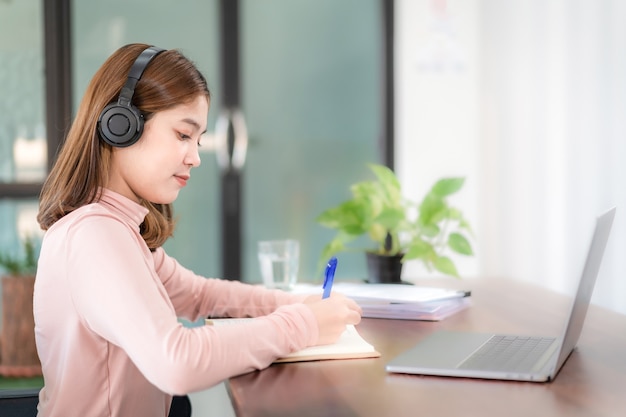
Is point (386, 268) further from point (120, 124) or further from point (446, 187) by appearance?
point (120, 124)

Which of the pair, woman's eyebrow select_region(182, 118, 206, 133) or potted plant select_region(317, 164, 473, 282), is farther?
potted plant select_region(317, 164, 473, 282)

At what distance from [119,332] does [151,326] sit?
0.14 feet

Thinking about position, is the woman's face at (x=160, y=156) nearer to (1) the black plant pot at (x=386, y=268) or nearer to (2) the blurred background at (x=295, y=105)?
(1) the black plant pot at (x=386, y=268)

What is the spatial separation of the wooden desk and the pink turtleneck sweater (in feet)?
0.15

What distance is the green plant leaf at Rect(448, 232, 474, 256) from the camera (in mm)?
1620

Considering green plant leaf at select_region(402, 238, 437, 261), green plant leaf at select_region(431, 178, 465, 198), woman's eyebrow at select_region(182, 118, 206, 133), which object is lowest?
green plant leaf at select_region(402, 238, 437, 261)

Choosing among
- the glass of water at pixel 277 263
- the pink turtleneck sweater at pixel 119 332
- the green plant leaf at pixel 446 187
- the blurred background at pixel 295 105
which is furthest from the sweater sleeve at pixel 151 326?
the blurred background at pixel 295 105

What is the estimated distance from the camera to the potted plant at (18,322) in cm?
294

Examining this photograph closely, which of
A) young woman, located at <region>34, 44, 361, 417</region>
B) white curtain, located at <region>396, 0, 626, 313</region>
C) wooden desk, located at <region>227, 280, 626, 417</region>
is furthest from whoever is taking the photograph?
white curtain, located at <region>396, 0, 626, 313</region>

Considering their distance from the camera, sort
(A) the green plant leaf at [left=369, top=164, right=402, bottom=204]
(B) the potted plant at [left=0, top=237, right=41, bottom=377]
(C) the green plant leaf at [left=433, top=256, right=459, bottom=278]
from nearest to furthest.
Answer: (C) the green plant leaf at [left=433, top=256, right=459, bottom=278]
(A) the green plant leaf at [left=369, top=164, right=402, bottom=204]
(B) the potted plant at [left=0, top=237, right=41, bottom=377]

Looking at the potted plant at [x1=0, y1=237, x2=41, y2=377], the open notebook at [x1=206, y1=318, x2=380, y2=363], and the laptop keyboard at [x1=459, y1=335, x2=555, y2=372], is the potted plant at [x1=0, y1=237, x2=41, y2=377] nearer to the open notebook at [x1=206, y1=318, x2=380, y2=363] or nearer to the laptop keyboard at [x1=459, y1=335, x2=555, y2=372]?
the open notebook at [x1=206, y1=318, x2=380, y2=363]

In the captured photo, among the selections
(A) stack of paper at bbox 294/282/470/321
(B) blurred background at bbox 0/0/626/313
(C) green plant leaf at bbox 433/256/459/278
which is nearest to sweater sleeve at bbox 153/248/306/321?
(A) stack of paper at bbox 294/282/470/321

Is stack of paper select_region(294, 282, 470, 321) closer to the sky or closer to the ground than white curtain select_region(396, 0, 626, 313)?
closer to the ground

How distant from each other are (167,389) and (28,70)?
8.10 feet
